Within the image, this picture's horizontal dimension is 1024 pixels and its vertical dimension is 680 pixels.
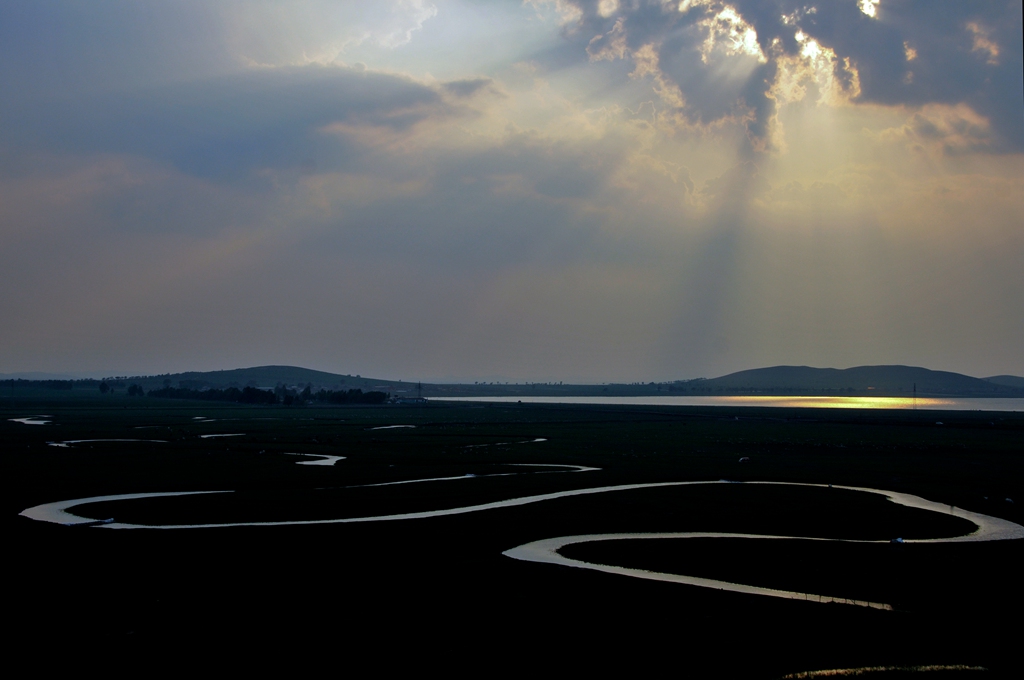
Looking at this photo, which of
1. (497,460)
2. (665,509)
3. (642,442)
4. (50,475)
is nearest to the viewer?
(665,509)

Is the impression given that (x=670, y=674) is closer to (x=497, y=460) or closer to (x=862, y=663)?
(x=862, y=663)

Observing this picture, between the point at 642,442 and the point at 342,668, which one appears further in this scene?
the point at 642,442

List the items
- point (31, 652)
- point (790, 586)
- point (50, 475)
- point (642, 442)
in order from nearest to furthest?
point (31, 652)
point (790, 586)
point (50, 475)
point (642, 442)

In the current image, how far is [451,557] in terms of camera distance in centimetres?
2894

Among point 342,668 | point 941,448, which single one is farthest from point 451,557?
point 941,448

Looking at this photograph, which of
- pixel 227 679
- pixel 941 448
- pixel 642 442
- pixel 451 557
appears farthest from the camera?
pixel 642 442

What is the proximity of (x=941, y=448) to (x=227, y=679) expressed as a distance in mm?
78883

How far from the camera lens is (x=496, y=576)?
26016 millimetres

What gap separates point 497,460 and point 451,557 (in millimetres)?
37322

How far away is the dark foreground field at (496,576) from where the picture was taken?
749 inches

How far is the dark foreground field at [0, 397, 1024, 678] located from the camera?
62.4 ft

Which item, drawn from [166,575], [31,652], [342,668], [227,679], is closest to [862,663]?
[342,668]

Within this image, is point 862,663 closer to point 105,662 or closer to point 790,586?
point 790,586

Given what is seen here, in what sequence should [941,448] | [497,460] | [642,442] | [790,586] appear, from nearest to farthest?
[790,586], [497,460], [941,448], [642,442]
